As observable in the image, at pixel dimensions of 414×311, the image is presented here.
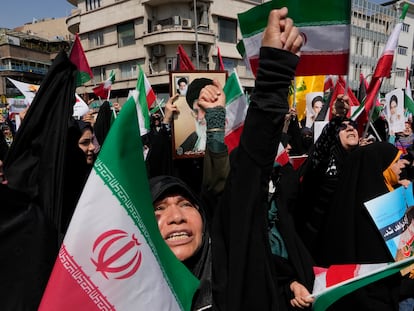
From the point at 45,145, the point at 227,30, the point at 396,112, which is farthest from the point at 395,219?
the point at 227,30

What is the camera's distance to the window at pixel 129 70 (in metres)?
28.2

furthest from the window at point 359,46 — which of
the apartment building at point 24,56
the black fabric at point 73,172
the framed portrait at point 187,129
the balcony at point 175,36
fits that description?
the black fabric at point 73,172

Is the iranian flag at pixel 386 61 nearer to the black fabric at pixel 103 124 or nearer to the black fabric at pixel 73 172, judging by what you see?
the black fabric at pixel 73 172

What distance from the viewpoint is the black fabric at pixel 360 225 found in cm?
247

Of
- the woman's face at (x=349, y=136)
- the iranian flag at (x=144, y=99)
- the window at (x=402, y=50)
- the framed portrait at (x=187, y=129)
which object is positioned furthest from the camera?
the window at (x=402, y=50)

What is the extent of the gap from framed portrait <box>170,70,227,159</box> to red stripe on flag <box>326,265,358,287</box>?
1.83m

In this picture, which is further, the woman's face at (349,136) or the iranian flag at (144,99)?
the iranian flag at (144,99)

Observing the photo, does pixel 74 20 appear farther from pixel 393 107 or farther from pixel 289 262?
pixel 289 262

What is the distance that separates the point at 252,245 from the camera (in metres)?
1.04

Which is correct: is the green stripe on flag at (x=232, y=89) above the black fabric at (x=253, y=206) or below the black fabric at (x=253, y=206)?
above

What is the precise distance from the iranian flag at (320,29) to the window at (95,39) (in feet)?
102

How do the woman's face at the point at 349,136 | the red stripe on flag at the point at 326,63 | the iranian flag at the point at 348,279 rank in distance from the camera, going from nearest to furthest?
the iranian flag at the point at 348,279, the red stripe on flag at the point at 326,63, the woman's face at the point at 349,136

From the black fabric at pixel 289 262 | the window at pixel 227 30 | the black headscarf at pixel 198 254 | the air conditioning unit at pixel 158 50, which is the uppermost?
the window at pixel 227 30

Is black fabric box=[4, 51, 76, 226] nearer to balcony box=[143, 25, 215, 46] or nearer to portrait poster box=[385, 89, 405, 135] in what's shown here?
portrait poster box=[385, 89, 405, 135]
